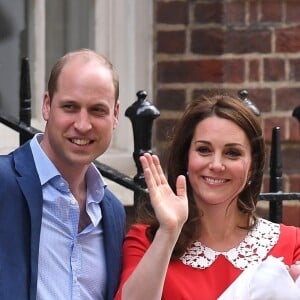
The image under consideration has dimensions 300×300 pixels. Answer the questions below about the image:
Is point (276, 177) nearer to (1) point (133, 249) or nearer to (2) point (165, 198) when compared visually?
(1) point (133, 249)

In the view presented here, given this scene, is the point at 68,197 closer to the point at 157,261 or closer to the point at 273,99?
the point at 157,261

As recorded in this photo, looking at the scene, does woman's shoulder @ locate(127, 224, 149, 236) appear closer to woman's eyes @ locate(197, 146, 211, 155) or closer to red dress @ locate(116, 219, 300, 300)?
red dress @ locate(116, 219, 300, 300)

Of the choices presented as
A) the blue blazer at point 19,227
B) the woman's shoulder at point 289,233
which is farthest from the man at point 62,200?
the woman's shoulder at point 289,233

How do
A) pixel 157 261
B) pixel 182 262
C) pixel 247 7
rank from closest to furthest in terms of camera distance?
pixel 157 261
pixel 182 262
pixel 247 7

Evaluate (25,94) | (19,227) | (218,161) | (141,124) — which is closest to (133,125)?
(141,124)

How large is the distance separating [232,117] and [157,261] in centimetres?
51

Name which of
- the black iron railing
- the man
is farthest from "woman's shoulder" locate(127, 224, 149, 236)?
the black iron railing

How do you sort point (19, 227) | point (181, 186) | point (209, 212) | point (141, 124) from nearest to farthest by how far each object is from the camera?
point (19, 227), point (181, 186), point (209, 212), point (141, 124)

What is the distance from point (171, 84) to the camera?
17.0 feet

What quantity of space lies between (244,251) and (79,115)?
0.63m

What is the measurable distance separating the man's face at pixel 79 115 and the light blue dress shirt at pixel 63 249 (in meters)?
0.05

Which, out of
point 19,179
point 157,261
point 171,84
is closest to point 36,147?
point 19,179

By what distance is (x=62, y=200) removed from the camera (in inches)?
122

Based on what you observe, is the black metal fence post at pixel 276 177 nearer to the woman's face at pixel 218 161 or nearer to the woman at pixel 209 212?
the woman at pixel 209 212
